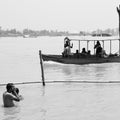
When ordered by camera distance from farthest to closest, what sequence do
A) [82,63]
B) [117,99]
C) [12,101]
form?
[82,63], [117,99], [12,101]

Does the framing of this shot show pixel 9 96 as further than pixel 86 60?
No

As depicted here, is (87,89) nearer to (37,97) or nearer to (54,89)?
(54,89)

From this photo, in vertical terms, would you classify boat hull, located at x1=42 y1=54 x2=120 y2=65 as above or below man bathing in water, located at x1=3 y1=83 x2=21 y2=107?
below

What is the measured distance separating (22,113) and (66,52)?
22.4 m

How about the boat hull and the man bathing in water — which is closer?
→ the man bathing in water

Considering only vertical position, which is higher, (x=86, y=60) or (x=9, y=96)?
(x=9, y=96)

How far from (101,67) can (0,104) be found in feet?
71.8

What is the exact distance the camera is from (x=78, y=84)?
19.9 m

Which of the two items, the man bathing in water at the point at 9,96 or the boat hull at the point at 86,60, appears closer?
the man bathing in water at the point at 9,96

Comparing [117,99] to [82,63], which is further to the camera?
[82,63]

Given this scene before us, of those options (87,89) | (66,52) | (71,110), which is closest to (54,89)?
(87,89)

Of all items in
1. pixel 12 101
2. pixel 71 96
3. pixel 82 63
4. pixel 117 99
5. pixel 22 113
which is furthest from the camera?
pixel 82 63

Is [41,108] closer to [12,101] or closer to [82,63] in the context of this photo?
[12,101]

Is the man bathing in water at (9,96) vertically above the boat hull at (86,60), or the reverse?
the man bathing in water at (9,96)
